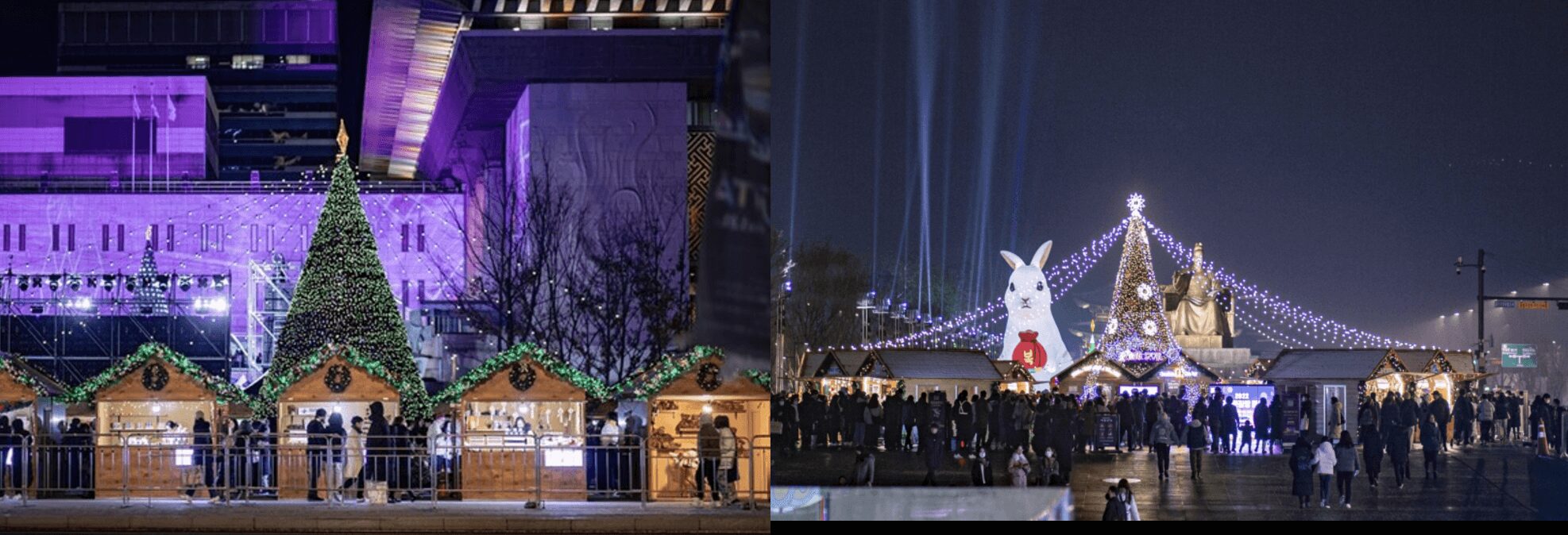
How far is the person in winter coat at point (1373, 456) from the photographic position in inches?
675

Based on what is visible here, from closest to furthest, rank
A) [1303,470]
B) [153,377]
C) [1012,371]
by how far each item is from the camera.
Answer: [1303,470] → [153,377] → [1012,371]

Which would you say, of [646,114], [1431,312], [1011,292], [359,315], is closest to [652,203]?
[646,114]

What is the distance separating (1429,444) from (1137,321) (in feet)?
13.9

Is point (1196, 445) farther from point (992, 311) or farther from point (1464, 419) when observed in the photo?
point (992, 311)

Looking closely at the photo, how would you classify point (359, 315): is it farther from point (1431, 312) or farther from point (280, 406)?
point (1431, 312)

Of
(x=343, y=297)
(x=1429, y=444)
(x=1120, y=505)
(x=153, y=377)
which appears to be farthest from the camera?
(x=343, y=297)

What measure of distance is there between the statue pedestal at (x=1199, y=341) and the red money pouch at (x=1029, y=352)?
1.66 meters

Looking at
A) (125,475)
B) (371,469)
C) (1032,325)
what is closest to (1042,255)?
(1032,325)

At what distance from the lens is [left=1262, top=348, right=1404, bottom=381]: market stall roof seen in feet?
60.0

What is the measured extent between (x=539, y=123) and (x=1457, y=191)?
2460cm

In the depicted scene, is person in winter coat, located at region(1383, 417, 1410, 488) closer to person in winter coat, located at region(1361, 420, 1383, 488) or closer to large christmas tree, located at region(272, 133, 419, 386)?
person in winter coat, located at region(1361, 420, 1383, 488)

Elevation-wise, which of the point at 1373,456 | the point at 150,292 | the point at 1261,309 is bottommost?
the point at 1373,456

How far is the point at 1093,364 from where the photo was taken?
20.3m

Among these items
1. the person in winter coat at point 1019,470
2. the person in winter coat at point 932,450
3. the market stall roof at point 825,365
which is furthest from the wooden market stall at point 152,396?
the person in winter coat at point 1019,470
